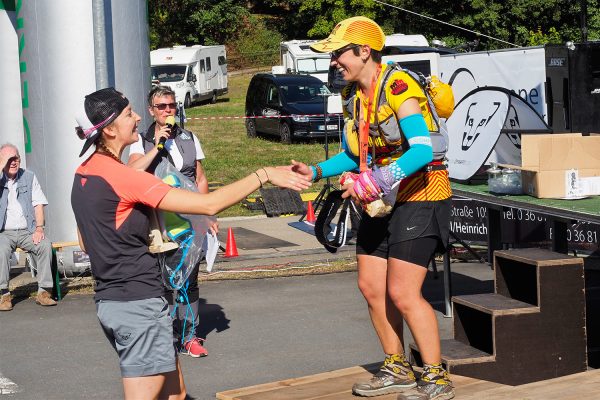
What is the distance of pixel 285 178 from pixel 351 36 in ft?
3.33

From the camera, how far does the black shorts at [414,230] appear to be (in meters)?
5.68

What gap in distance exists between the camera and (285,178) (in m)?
5.05

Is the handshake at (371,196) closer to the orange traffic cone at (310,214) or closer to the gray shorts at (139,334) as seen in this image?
the gray shorts at (139,334)

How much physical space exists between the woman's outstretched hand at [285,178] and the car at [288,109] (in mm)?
19641

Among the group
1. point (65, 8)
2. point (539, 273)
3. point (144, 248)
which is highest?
point (65, 8)

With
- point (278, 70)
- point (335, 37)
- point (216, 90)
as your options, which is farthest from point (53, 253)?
point (216, 90)

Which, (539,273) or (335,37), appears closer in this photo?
(335,37)

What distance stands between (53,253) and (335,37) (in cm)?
616

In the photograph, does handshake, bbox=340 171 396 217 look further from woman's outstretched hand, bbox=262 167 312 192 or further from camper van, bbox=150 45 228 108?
camper van, bbox=150 45 228 108

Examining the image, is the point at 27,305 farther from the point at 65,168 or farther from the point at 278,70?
the point at 278,70

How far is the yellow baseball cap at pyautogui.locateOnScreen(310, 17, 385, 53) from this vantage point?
223 inches

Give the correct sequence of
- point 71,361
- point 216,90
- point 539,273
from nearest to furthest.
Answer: point 539,273
point 71,361
point 216,90

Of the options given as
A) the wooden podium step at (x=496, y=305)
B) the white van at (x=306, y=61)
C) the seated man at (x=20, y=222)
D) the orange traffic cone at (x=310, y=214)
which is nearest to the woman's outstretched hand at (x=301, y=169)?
the wooden podium step at (x=496, y=305)

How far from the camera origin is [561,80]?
1048cm
